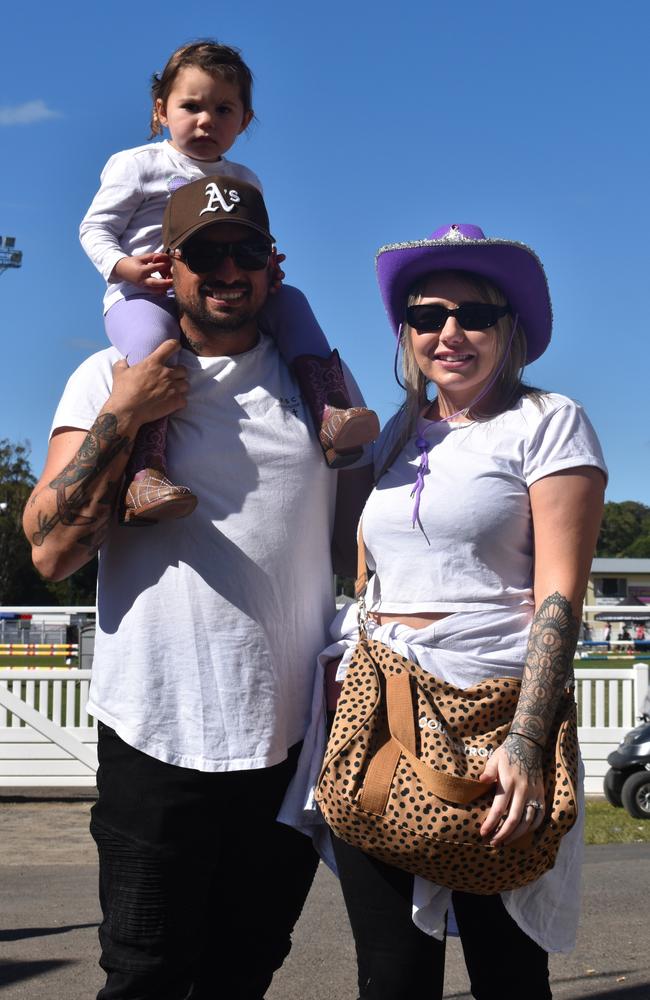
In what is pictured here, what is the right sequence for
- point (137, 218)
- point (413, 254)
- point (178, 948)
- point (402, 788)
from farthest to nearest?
point (137, 218) → point (413, 254) → point (178, 948) → point (402, 788)

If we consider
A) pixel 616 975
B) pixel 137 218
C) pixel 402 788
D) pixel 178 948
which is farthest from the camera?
pixel 616 975

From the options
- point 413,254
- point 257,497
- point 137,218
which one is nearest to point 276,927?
point 257,497

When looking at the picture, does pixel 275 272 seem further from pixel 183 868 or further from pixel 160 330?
pixel 183 868

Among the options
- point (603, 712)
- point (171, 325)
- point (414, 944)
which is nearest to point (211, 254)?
point (171, 325)

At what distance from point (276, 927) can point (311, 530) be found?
1.00 meters

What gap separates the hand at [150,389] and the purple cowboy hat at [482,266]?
59 cm

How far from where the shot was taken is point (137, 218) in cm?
343

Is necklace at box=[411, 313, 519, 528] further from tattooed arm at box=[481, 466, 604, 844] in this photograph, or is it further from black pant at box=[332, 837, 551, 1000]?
black pant at box=[332, 837, 551, 1000]

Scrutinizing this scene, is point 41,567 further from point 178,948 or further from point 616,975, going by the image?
point 616,975

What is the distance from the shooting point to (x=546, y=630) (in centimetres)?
251

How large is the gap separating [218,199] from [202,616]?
101 cm

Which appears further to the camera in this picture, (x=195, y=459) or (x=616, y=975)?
(x=616, y=975)

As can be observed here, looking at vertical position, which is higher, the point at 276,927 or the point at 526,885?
the point at 526,885

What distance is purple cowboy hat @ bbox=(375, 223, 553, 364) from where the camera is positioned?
2.79m
